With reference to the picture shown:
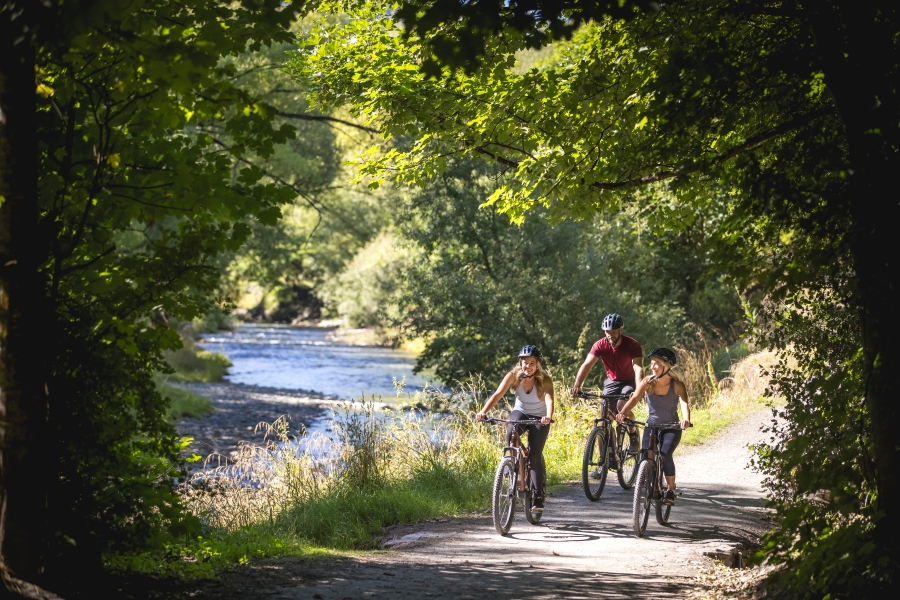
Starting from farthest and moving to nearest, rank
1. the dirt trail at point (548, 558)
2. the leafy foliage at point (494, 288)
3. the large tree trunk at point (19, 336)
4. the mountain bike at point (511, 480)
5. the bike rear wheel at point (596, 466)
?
the leafy foliage at point (494, 288) → the bike rear wheel at point (596, 466) → the mountain bike at point (511, 480) → the dirt trail at point (548, 558) → the large tree trunk at point (19, 336)

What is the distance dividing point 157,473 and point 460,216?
631 inches

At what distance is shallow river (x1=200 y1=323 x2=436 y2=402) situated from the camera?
98.5ft

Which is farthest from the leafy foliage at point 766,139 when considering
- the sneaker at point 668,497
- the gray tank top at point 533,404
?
the sneaker at point 668,497

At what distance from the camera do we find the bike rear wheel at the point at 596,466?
1005cm

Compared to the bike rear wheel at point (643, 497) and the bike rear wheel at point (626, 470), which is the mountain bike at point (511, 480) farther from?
the bike rear wheel at point (626, 470)

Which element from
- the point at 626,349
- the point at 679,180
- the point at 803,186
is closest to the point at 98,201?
the point at 679,180

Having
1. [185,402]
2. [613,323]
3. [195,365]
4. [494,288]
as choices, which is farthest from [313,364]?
[613,323]

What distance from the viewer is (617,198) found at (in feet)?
28.4

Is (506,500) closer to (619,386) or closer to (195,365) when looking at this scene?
(619,386)

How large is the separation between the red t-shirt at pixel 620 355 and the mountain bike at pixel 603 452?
12.1 inches

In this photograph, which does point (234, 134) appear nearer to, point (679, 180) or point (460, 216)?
point (679, 180)

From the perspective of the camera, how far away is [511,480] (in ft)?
28.6

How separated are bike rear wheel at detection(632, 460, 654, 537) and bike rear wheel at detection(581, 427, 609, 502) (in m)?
1.47

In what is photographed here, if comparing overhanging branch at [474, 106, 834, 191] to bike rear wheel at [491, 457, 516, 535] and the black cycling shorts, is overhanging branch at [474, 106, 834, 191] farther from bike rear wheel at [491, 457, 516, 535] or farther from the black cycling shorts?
the black cycling shorts
